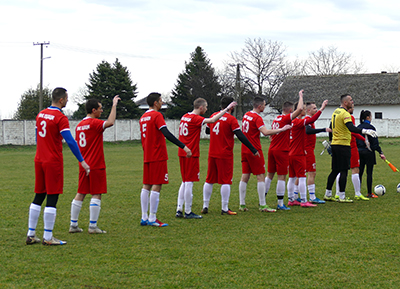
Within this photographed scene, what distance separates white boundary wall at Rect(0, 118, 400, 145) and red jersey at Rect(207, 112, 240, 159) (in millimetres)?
35343

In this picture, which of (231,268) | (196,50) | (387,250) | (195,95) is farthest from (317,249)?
(196,50)

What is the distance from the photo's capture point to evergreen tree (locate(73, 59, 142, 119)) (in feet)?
195

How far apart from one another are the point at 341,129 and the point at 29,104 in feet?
180

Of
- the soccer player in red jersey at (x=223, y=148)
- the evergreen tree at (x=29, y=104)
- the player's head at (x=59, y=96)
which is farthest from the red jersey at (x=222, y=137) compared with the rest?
the evergreen tree at (x=29, y=104)

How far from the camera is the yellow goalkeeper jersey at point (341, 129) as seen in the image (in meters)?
10.2

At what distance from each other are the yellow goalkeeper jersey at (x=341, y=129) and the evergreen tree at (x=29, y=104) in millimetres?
52121

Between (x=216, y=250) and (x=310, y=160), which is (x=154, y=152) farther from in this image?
(x=310, y=160)

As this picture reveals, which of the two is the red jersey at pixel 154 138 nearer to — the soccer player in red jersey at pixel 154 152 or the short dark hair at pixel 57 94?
the soccer player in red jersey at pixel 154 152

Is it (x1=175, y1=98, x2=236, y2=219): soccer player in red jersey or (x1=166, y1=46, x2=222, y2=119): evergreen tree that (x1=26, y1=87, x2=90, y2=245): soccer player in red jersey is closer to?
(x1=175, y1=98, x2=236, y2=219): soccer player in red jersey

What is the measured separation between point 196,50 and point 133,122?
24.0m

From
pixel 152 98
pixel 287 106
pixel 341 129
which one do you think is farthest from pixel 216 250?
pixel 341 129

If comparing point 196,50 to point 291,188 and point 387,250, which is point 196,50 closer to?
point 291,188

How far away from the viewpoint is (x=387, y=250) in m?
6.02

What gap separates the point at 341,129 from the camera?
10.2 meters
